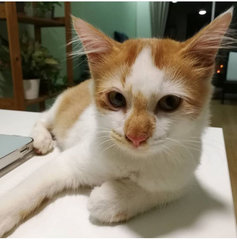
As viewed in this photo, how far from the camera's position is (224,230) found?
47 cm

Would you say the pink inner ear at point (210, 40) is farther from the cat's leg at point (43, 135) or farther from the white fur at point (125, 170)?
the cat's leg at point (43, 135)

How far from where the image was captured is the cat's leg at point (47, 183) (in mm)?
480

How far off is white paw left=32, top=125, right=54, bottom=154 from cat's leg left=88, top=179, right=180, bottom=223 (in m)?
0.30

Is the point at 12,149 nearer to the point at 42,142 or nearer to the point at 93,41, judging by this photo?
the point at 42,142

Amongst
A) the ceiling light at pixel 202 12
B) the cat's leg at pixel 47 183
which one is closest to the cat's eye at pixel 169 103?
the cat's leg at pixel 47 183

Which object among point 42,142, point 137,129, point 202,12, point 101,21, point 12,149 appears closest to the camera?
point 137,129

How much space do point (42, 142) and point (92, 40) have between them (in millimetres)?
370

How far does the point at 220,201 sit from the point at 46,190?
1.24 feet

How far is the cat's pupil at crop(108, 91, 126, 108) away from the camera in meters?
0.50

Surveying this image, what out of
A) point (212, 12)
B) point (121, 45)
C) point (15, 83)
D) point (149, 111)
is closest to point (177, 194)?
point (149, 111)

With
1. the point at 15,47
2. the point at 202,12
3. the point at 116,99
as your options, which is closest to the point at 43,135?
the point at 116,99

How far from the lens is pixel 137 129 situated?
1.48ft

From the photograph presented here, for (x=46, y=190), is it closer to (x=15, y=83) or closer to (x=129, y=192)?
(x=129, y=192)

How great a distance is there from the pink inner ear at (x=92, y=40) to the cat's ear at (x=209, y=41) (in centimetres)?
17
